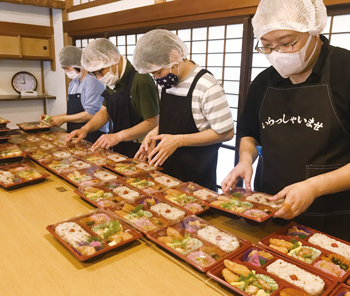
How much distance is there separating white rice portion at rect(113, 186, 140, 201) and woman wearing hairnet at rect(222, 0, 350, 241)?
513 millimetres

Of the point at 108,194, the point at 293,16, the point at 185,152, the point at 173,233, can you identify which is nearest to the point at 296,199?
the point at 173,233

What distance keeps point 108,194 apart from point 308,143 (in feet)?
3.59

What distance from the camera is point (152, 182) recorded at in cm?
194

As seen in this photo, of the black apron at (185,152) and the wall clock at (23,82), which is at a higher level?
the wall clock at (23,82)

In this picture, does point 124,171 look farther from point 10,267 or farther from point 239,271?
point 239,271

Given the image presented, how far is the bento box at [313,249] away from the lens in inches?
43.6

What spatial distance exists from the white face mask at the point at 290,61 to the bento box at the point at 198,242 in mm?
820

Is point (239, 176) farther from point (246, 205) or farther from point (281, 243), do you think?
point (281, 243)

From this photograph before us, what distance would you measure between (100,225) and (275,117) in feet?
3.39

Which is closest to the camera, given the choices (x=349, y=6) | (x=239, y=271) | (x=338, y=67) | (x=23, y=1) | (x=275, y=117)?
(x=239, y=271)

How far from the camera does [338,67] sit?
1432 mm

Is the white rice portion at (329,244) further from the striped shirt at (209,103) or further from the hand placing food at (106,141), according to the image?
the hand placing food at (106,141)

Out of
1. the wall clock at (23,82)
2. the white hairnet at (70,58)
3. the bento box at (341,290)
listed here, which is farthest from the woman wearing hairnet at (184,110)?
the wall clock at (23,82)

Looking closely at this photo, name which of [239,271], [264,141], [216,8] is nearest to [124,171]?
[264,141]
